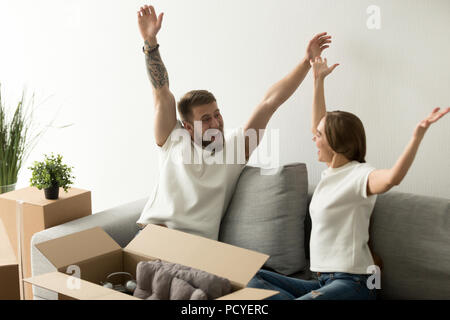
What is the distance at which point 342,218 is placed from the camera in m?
1.87

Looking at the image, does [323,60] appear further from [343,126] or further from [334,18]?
[343,126]

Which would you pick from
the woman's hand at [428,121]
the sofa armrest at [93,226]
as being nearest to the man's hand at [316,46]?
the woman's hand at [428,121]

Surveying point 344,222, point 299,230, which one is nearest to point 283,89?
point 299,230

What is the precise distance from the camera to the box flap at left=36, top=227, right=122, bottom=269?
5.68 feet

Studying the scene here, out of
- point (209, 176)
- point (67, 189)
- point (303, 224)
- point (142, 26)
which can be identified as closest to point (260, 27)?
point (142, 26)

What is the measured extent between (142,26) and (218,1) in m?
0.50

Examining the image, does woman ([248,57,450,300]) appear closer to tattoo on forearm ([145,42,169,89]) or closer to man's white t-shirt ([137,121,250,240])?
man's white t-shirt ([137,121,250,240])

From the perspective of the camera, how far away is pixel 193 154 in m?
2.32

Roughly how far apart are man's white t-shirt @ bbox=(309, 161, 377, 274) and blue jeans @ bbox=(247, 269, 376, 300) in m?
0.03

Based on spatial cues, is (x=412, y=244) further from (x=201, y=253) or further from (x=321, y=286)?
(x=201, y=253)

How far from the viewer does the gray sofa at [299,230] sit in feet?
6.21

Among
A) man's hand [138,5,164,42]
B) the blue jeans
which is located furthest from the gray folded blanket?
man's hand [138,5,164,42]

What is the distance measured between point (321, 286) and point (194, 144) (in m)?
0.81

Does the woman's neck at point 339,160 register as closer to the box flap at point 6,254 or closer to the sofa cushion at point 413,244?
the sofa cushion at point 413,244
